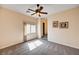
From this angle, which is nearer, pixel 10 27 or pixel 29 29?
pixel 10 27

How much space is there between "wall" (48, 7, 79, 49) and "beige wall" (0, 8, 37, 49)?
6.37ft

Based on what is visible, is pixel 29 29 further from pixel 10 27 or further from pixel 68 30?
pixel 68 30

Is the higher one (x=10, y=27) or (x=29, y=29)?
(x=10, y=27)

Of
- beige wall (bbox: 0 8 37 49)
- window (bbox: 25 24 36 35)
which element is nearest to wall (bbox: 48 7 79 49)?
window (bbox: 25 24 36 35)

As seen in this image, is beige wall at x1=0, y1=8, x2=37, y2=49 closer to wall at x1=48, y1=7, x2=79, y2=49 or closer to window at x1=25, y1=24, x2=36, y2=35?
window at x1=25, y1=24, x2=36, y2=35

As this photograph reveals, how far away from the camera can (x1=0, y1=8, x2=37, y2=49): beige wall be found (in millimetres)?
3352

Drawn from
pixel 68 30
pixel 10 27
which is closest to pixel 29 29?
pixel 10 27

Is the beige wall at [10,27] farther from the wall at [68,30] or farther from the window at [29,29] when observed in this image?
the wall at [68,30]

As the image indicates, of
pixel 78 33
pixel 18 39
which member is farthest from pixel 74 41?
pixel 18 39

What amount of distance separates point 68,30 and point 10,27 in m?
2.80

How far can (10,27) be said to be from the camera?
3.76m

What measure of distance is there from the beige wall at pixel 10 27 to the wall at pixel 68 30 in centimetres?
194
